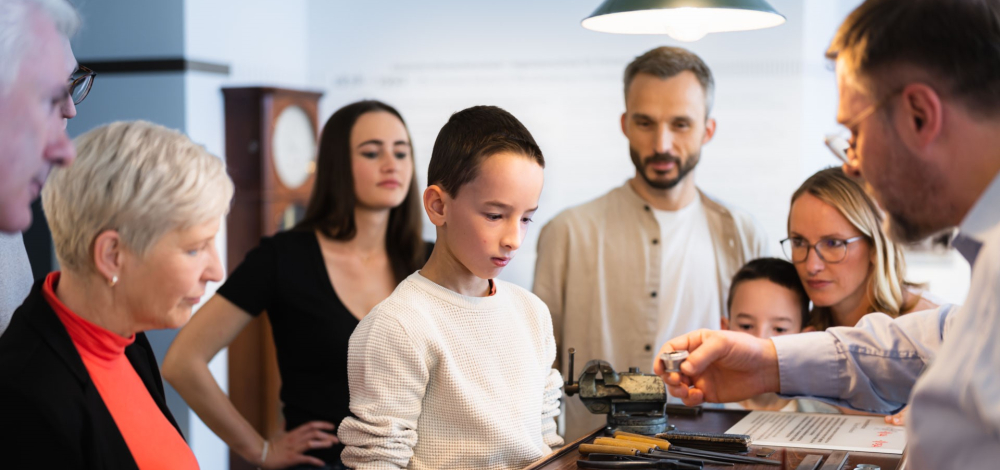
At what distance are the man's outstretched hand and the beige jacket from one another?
839 mm

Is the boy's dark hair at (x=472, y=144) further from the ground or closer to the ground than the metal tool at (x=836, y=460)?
further from the ground

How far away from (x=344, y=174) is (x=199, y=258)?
1.40 m

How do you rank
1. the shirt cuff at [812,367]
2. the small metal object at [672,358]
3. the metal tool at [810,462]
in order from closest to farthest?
the metal tool at [810,462] → the small metal object at [672,358] → the shirt cuff at [812,367]

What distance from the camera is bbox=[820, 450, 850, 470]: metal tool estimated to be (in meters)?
1.59

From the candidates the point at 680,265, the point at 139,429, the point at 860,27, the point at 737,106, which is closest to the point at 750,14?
the point at 680,265

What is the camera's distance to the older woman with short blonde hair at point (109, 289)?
129 centimetres

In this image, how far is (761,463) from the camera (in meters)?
1.63

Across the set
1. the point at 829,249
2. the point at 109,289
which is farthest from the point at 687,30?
the point at 109,289

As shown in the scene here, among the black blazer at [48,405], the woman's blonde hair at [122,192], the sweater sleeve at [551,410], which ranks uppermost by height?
the woman's blonde hair at [122,192]

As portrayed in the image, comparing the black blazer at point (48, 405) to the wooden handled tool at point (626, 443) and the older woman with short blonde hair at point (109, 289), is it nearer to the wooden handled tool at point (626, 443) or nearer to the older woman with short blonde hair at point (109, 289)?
the older woman with short blonde hair at point (109, 289)

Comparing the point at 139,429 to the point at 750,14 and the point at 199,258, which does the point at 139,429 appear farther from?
the point at 750,14

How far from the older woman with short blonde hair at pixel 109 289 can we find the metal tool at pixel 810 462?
42.4 inches

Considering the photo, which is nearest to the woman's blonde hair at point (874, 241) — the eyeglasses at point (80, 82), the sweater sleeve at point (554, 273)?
the sweater sleeve at point (554, 273)

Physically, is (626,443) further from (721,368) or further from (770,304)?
(770,304)
